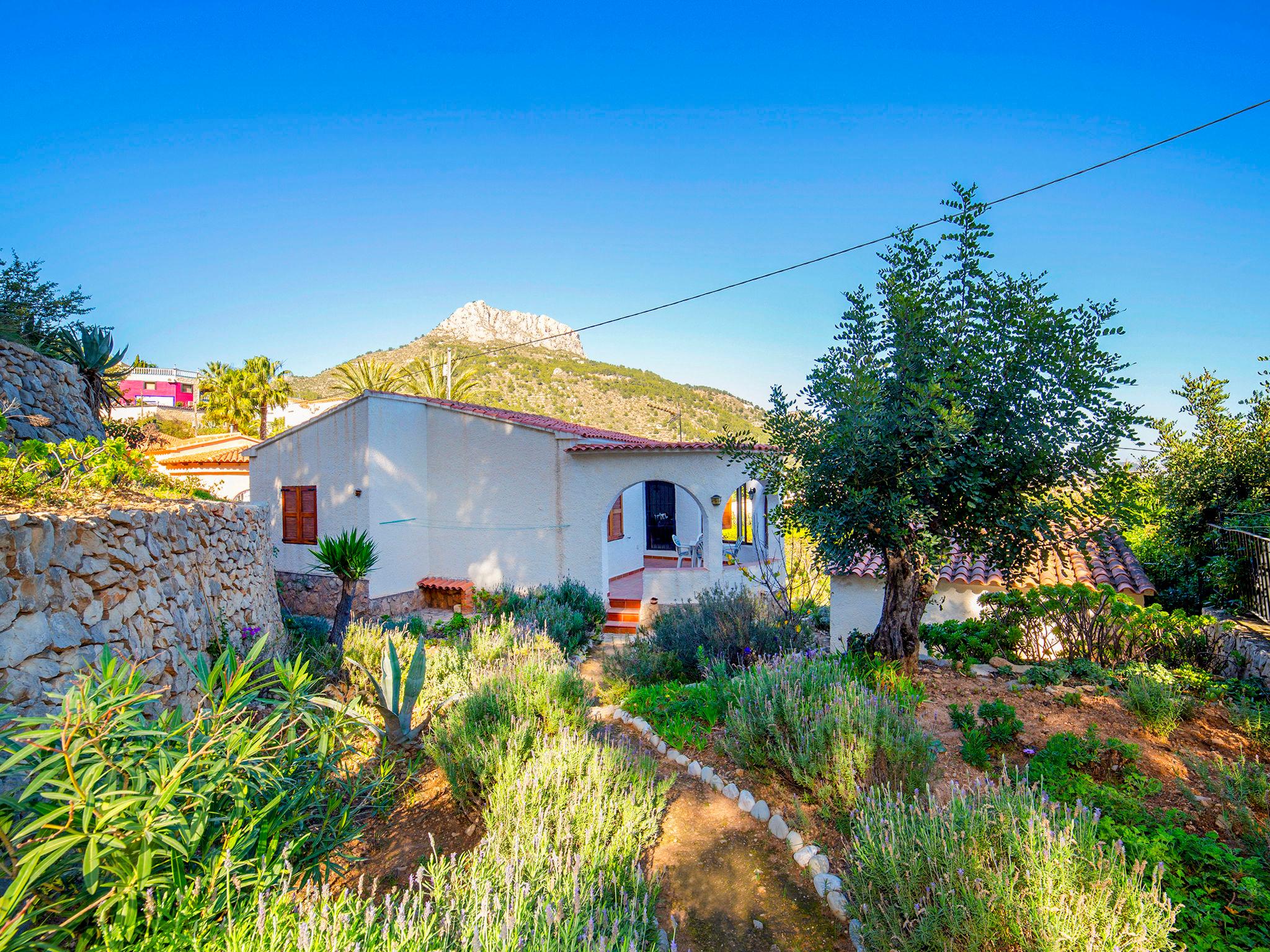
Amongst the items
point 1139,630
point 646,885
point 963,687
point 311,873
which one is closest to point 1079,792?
point 963,687

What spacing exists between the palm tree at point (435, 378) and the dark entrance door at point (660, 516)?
11.3 m

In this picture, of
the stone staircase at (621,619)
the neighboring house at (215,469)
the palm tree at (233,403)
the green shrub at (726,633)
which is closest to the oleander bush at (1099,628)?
the green shrub at (726,633)

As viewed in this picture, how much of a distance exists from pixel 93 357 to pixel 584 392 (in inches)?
1536

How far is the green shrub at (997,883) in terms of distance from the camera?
2.33 m

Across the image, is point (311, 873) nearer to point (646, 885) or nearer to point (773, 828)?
point (646, 885)

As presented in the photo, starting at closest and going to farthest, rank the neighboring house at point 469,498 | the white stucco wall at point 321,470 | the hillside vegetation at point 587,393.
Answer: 1. the neighboring house at point 469,498
2. the white stucco wall at point 321,470
3. the hillside vegetation at point 587,393

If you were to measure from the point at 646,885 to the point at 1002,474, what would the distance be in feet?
14.7

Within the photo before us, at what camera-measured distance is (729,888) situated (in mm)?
3449

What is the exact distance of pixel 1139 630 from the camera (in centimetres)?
657

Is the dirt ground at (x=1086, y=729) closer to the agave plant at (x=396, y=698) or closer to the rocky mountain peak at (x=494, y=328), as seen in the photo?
the agave plant at (x=396, y=698)

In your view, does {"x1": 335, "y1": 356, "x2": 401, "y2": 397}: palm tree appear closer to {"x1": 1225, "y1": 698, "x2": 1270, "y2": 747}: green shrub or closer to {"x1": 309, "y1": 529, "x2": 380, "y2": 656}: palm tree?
{"x1": 309, "y1": 529, "x2": 380, "y2": 656}: palm tree

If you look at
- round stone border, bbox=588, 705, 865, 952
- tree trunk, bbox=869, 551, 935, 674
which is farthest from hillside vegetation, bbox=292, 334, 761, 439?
round stone border, bbox=588, 705, 865, 952

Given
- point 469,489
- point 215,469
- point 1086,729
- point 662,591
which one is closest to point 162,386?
point 215,469

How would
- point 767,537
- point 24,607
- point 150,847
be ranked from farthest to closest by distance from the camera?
1. point 767,537
2. point 24,607
3. point 150,847
